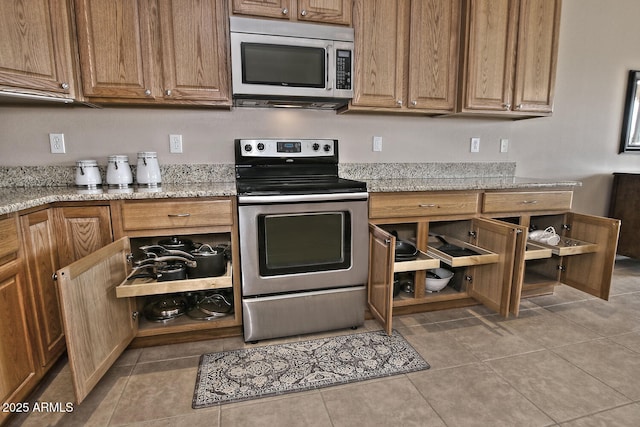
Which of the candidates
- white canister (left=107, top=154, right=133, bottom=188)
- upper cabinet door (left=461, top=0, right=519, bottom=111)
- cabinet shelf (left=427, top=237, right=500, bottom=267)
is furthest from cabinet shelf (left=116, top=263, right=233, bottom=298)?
upper cabinet door (left=461, top=0, right=519, bottom=111)

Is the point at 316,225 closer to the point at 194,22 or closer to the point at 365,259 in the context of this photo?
the point at 365,259

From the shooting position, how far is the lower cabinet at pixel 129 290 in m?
1.31

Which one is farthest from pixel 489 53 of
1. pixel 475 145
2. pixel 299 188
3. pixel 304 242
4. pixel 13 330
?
pixel 13 330

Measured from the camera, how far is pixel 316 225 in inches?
74.9

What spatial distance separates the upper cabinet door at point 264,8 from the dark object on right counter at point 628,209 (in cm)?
330

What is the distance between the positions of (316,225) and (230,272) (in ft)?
A: 1.72

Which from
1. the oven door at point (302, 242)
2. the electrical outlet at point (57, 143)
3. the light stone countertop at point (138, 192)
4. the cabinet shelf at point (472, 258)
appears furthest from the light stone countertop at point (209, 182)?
the cabinet shelf at point (472, 258)

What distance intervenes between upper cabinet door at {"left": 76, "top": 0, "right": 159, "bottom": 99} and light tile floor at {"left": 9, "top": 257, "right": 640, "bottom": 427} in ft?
4.76

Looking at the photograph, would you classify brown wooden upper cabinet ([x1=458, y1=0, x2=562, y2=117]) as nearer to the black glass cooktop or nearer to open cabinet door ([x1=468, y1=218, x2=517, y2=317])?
open cabinet door ([x1=468, y1=218, x2=517, y2=317])

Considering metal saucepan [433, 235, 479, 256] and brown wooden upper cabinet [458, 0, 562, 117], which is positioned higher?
brown wooden upper cabinet [458, 0, 562, 117]

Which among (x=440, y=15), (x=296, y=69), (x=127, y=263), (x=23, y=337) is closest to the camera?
(x=23, y=337)

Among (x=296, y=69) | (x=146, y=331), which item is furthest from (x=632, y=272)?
(x=146, y=331)

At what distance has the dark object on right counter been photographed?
121 inches

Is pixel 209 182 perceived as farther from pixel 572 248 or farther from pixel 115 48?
pixel 572 248
